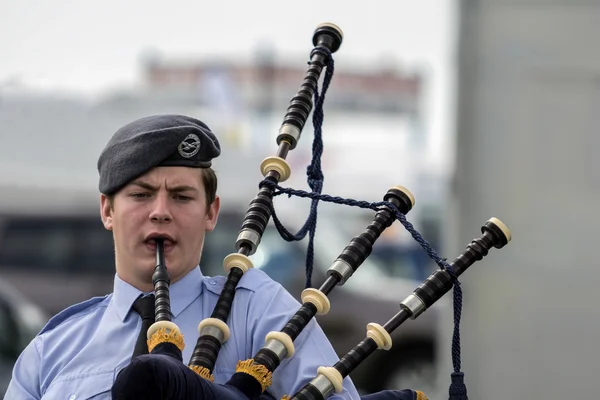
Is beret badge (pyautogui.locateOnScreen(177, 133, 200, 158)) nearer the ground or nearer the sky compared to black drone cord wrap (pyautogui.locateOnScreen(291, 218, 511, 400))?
nearer the sky

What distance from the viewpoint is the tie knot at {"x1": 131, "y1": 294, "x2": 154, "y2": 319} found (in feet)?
7.20

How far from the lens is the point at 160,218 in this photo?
217 centimetres

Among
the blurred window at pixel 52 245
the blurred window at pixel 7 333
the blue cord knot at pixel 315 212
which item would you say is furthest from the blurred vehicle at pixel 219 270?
the blue cord knot at pixel 315 212

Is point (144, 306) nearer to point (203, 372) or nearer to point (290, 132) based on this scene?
point (203, 372)

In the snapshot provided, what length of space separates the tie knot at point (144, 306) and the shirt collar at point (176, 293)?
0.05ft

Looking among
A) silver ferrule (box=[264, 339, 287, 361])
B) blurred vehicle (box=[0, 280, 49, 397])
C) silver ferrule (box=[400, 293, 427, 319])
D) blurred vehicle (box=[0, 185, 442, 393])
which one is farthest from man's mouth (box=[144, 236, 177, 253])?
blurred vehicle (box=[0, 185, 442, 393])

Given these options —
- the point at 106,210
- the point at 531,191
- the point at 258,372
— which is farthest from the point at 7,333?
the point at 258,372

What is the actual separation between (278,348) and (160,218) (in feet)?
1.16

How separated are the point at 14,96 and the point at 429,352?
14.1ft

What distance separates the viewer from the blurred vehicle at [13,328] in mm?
6594

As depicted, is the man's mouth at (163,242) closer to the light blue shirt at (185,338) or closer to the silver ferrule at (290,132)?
the light blue shirt at (185,338)

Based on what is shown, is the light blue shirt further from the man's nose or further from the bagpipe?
the man's nose

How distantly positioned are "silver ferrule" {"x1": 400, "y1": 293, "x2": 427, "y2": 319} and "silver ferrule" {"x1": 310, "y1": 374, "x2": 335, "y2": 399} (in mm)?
258

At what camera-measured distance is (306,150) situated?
18125 millimetres
